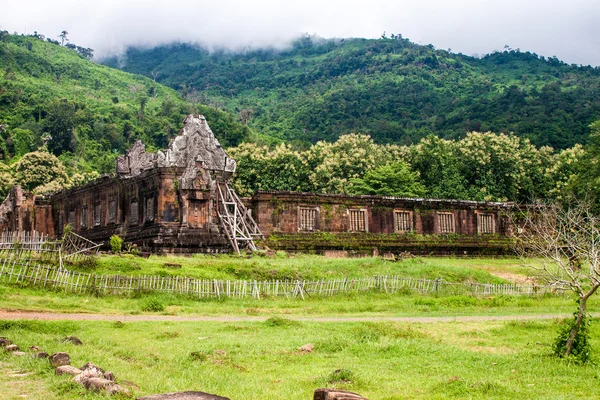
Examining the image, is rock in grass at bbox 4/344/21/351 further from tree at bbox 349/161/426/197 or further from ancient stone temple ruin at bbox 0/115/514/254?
tree at bbox 349/161/426/197

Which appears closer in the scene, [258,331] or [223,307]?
[258,331]

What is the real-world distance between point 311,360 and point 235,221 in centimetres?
2244

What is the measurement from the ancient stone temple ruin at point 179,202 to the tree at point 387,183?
59.2 ft

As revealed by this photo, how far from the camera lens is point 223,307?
2425 centimetres

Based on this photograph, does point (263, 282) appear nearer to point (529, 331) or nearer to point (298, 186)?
point (529, 331)

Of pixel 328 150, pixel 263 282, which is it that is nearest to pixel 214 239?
pixel 263 282

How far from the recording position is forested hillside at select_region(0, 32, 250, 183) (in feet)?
296

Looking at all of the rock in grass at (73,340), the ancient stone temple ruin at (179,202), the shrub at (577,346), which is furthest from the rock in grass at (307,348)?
the ancient stone temple ruin at (179,202)

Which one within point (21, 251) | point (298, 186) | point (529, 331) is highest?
point (298, 186)

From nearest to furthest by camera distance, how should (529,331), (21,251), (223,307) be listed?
(529,331), (223,307), (21,251)

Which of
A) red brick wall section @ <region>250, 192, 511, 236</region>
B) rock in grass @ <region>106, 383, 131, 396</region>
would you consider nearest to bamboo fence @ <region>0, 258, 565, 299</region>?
red brick wall section @ <region>250, 192, 511, 236</region>

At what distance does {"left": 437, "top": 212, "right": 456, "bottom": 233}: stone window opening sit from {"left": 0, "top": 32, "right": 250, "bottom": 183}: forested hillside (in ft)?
136

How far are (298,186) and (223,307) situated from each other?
37152mm

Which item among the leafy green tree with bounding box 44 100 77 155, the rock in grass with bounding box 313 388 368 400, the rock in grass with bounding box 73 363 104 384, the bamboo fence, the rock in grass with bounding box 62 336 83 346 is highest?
the leafy green tree with bounding box 44 100 77 155
